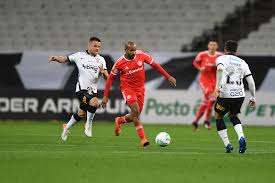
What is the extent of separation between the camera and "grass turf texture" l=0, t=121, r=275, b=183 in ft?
31.1

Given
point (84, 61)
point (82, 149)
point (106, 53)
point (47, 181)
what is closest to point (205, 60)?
point (106, 53)

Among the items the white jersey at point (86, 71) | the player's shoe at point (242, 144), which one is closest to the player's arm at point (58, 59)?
the white jersey at point (86, 71)

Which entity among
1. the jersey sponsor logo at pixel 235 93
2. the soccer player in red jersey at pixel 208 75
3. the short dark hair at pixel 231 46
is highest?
the short dark hair at pixel 231 46

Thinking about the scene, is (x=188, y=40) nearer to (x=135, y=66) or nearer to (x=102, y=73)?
(x=102, y=73)

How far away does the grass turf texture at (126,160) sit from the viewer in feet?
31.1

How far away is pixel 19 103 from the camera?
24.6 metres

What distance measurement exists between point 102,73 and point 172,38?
1169cm

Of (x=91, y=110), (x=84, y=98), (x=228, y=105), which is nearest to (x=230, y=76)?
(x=228, y=105)

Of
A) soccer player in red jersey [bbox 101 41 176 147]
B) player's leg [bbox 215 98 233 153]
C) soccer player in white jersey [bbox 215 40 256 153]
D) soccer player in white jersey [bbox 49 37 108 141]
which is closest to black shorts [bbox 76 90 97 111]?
soccer player in white jersey [bbox 49 37 108 141]

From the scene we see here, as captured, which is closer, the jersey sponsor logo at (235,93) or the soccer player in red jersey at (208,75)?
the jersey sponsor logo at (235,93)

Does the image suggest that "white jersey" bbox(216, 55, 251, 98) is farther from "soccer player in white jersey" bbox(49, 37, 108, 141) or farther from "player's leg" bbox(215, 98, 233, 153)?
"soccer player in white jersey" bbox(49, 37, 108, 141)

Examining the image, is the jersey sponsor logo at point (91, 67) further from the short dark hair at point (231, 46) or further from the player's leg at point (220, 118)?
the short dark hair at point (231, 46)

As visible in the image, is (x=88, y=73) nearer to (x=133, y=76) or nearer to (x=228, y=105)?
(x=133, y=76)

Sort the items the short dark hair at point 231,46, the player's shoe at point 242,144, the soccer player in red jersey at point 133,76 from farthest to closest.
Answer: the soccer player in red jersey at point 133,76 → the short dark hair at point 231,46 → the player's shoe at point 242,144
